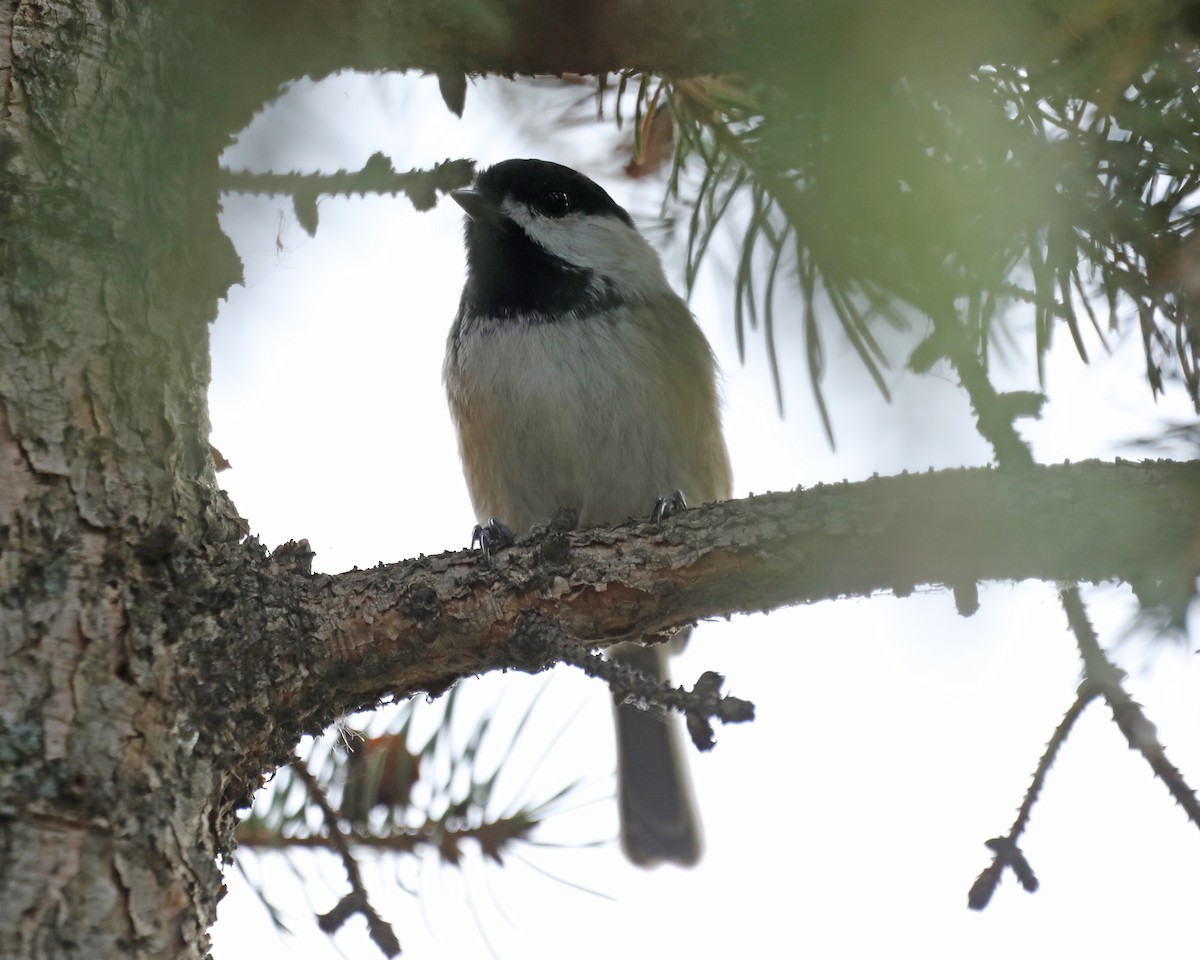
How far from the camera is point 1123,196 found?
1.41 meters

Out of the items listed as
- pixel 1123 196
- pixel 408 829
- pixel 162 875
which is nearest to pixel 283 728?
pixel 162 875

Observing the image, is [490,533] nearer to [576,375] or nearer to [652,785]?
[576,375]

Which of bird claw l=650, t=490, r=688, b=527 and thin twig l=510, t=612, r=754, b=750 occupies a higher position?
bird claw l=650, t=490, r=688, b=527

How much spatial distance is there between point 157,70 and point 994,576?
1.30 metres

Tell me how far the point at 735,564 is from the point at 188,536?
740 millimetres

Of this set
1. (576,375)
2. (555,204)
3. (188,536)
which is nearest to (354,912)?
(188,536)

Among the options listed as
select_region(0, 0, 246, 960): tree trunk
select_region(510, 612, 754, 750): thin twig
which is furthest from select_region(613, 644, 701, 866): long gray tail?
select_region(0, 0, 246, 960): tree trunk

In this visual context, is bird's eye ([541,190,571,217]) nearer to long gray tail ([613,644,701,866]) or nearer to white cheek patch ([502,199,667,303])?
white cheek patch ([502,199,667,303])

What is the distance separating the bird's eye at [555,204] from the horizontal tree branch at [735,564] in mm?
1526

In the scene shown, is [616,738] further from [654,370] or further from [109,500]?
[109,500]

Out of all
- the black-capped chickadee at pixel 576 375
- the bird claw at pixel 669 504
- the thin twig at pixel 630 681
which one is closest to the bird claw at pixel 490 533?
the black-capped chickadee at pixel 576 375

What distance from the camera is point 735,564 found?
65.0 inches

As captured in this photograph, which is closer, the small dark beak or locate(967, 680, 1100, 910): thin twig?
locate(967, 680, 1100, 910): thin twig

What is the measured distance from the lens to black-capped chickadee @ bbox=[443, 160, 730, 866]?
2.62 meters
